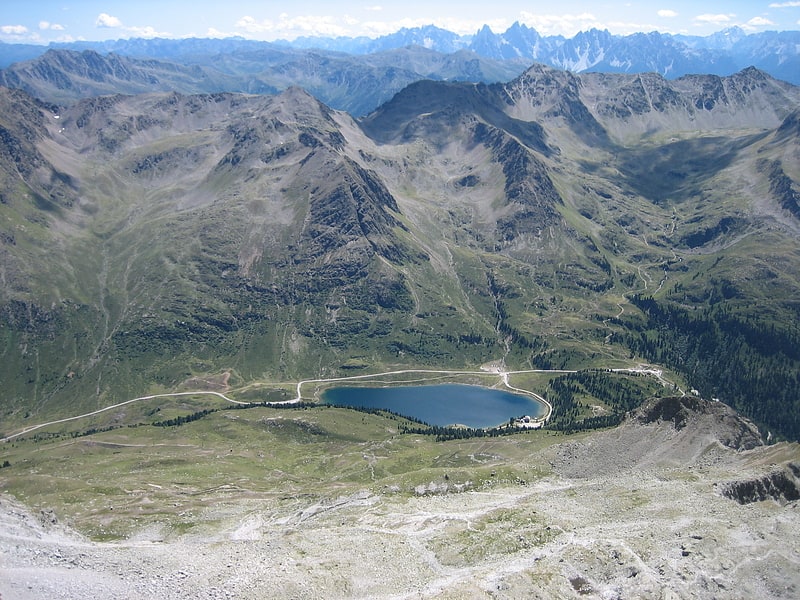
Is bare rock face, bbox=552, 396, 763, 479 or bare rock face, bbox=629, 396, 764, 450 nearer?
bare rock face, bbox=552, 396, 763, 479

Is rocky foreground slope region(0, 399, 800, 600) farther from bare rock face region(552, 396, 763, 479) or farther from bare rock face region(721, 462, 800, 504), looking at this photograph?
bare rock face region(552, 396, 763, 479)

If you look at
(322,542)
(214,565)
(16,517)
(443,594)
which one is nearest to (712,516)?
(443,594)

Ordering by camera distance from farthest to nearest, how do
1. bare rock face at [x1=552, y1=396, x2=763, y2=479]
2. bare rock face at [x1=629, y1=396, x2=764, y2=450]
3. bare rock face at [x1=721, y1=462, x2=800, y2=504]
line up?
1. bare rock face at [x1=629, y1=396, x2=764, y2=450]
2. bare rock face at [x1=552, y1=396, x2=763, y2=479]
3. bare rock face at [x1=721, y1=462, x2=800, y2=504]

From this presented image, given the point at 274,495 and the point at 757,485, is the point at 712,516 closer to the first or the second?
the point at 757,485

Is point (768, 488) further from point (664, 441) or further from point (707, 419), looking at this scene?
point (707, 419)

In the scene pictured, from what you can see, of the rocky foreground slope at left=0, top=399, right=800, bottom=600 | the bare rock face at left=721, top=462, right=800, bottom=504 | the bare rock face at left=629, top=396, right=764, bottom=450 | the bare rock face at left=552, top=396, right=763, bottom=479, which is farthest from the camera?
the bare rock face at left=629, top=396, right=764, bottom=450

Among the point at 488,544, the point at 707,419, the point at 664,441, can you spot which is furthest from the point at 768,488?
the point at 488,544

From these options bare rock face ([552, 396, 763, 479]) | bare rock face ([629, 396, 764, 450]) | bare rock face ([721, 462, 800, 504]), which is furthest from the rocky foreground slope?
bare rock face ([629, 396, 764, 450])

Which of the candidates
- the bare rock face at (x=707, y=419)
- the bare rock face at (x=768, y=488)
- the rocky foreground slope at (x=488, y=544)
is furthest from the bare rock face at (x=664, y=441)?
the bare rock face at (x=768, y=488)

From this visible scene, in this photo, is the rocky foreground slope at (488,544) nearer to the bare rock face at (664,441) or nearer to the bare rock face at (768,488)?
the bare rock face at (768,488)
